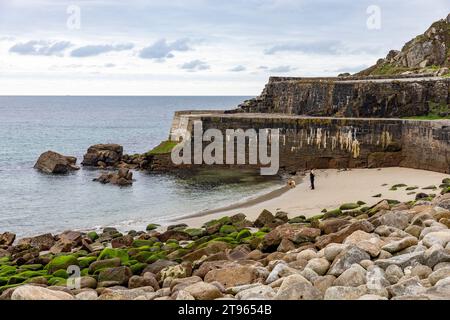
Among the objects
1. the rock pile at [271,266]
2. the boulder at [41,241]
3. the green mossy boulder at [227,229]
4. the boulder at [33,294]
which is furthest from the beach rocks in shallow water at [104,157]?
the boulder at [33,294]

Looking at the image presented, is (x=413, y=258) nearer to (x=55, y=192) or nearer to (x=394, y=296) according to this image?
(x=394, y=296)

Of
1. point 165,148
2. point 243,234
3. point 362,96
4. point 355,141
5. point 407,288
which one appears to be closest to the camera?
point 407,288

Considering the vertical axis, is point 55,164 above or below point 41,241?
above

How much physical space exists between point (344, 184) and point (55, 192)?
13.3 m

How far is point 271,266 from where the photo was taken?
10.5 meters

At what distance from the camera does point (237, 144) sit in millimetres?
34969

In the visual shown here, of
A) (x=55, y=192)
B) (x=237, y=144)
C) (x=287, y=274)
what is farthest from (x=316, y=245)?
(x=237, y=144)

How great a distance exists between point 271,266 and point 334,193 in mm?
14930

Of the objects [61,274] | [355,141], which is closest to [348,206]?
[61,274]

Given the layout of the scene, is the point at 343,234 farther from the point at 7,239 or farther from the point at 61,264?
the point at 7,239

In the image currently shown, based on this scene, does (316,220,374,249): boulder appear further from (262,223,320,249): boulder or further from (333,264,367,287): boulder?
(333,264,367,287): boulder

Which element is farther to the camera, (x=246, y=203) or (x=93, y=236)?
(x=246, y=203)

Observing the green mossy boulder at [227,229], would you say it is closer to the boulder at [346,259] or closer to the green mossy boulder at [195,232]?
the green mossy boulder at [195,232]

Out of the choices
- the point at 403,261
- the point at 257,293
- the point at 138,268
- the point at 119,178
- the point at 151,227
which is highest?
the point at 403,261
